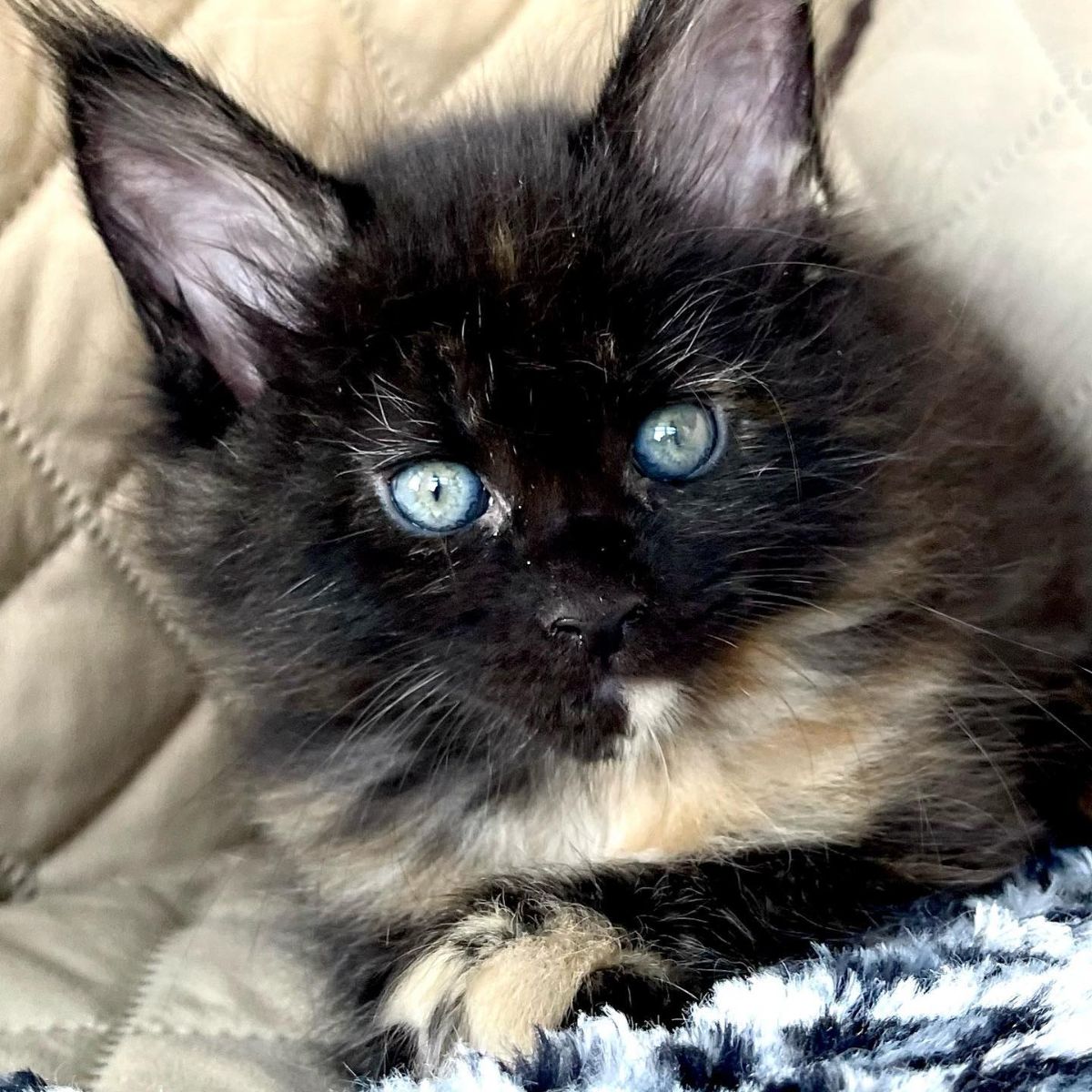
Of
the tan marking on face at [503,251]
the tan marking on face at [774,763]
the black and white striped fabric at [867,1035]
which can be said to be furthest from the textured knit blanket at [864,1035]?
the tan marking on face at [503,251]

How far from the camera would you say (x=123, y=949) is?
114 cm

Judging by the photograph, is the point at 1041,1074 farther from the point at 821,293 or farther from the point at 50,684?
the point at 50,684

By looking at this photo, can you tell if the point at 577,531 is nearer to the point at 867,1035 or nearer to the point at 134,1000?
the point at 867,1035

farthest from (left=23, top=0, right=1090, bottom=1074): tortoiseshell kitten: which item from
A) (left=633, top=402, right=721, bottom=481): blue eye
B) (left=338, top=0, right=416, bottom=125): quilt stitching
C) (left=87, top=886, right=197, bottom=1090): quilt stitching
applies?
(left=338, top=0, right=416, bottom=125): quilt stitching

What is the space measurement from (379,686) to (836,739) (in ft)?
1.23

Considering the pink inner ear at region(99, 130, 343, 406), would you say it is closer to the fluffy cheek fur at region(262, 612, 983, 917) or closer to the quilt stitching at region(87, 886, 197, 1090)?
the fluffy cheek fur at region(262, 612, 983, 917)

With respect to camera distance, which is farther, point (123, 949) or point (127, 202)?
point (123, 949)

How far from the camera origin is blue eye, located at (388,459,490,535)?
33.4 inches

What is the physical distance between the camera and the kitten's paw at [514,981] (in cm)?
80

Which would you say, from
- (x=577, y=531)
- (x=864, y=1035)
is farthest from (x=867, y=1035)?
(x=577, y=531)

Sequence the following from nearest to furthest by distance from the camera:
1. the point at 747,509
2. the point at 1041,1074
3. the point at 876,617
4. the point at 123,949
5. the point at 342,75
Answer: the point at 1041,1074 → the point at 747,509 → the point at 876,617 → the point at 123,949 → the point at 342,75

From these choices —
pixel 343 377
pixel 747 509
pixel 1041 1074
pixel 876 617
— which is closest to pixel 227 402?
pixel 343 377

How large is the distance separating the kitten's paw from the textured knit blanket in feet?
0.14

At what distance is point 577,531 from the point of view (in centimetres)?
81
